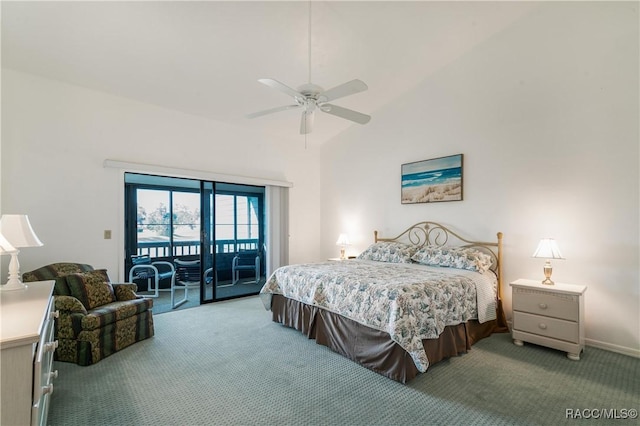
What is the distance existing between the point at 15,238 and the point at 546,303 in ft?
15.2

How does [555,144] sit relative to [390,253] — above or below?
above

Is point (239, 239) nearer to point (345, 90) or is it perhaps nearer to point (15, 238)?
point (15, 238)

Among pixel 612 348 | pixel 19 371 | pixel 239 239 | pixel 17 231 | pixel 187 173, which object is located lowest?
pixel 612 348

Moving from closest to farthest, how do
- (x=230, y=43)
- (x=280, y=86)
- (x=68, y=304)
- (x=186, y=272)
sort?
(x=280, y=86)
(x=68, y=304)
(x=230, y=43)
(x=186, y=272)

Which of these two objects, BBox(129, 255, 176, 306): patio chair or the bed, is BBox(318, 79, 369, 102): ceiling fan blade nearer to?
the bed

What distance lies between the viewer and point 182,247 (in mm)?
6133

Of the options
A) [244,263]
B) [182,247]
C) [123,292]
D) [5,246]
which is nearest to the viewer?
[5,246]

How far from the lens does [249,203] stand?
5738mm

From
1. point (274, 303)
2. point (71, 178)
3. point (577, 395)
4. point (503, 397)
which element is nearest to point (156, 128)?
point (71, 178)

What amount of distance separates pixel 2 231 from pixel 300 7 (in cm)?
313

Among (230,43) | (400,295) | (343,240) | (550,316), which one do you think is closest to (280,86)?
(230,43)

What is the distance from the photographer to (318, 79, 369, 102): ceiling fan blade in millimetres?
2381

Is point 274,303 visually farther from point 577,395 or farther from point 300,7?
point 300,7

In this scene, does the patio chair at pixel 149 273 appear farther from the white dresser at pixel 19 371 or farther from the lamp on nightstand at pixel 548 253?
the lamp on nightstand at pixel 548 253
